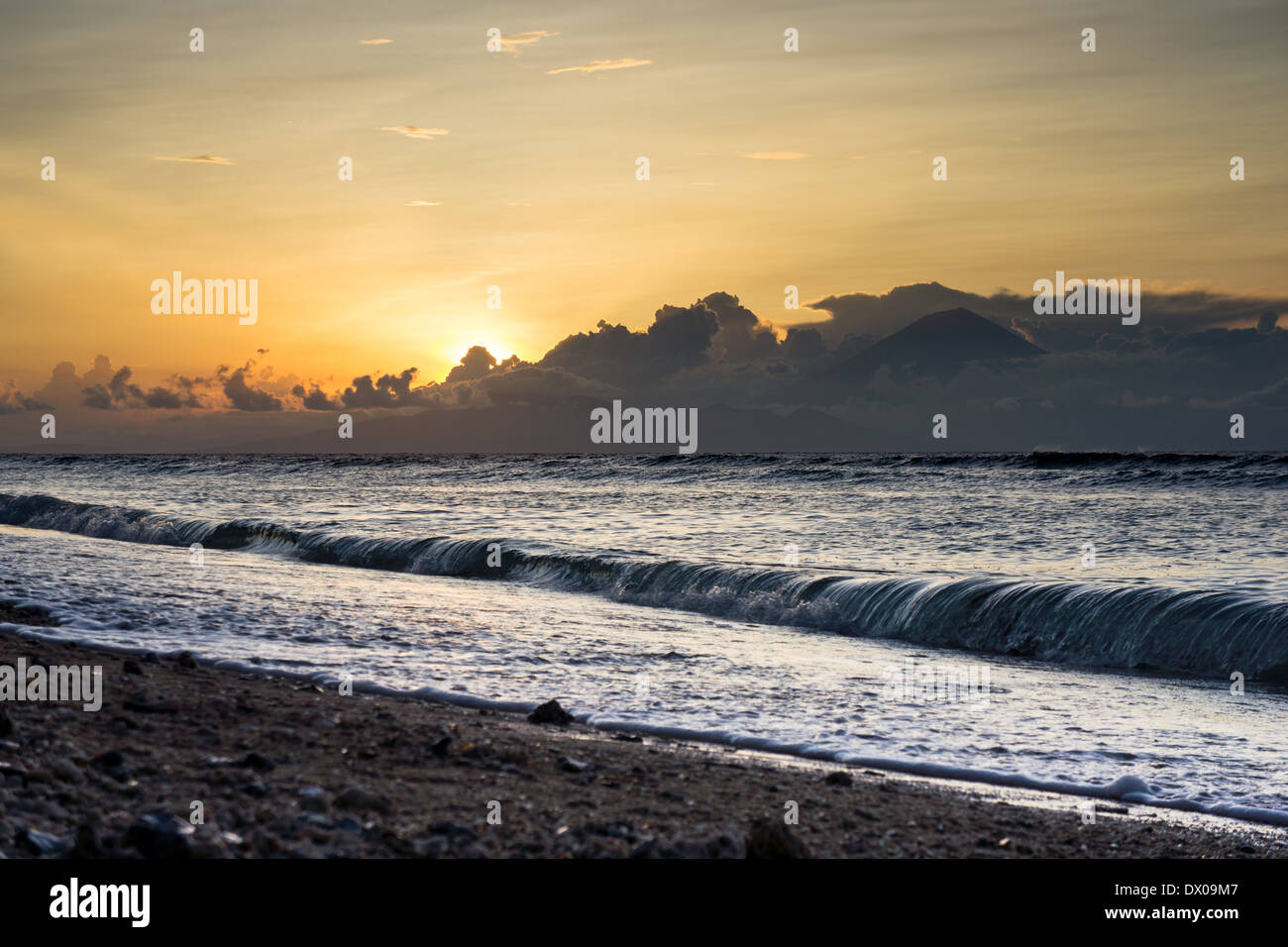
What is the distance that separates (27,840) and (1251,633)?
12990 mm

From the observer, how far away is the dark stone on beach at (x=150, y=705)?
6.80 meters

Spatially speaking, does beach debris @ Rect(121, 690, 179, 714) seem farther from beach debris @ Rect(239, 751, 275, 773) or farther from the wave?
the wave

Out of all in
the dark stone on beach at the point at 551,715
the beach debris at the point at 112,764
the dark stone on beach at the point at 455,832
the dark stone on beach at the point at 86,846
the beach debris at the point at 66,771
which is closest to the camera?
the dark stone on beach at the point at 86,846

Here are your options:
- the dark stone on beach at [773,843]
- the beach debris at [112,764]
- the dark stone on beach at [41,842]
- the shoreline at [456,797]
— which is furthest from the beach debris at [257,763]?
the dark stone on beach at [773,843]

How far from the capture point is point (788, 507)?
1346 inches

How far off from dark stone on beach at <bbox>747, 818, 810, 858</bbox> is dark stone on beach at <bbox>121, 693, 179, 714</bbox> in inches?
176

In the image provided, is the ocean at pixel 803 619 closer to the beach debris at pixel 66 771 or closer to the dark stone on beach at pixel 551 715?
the dark stone on beach at pixel 551 715

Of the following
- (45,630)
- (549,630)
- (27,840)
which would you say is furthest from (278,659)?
(27,840)

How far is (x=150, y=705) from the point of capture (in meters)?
6.86

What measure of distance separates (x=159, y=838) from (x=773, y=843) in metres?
2.78

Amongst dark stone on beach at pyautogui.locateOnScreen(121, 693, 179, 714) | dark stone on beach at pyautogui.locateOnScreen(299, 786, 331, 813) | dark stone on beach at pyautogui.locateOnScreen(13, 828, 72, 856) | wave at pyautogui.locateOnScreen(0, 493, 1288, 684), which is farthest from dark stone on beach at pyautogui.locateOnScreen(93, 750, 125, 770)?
wave at pyautogui.locateOnScreen(0, 493, 1288, 684)

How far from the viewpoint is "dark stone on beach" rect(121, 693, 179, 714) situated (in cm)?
680

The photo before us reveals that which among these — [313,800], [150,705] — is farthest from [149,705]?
[313,800]

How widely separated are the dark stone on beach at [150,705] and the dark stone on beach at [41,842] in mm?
2492
